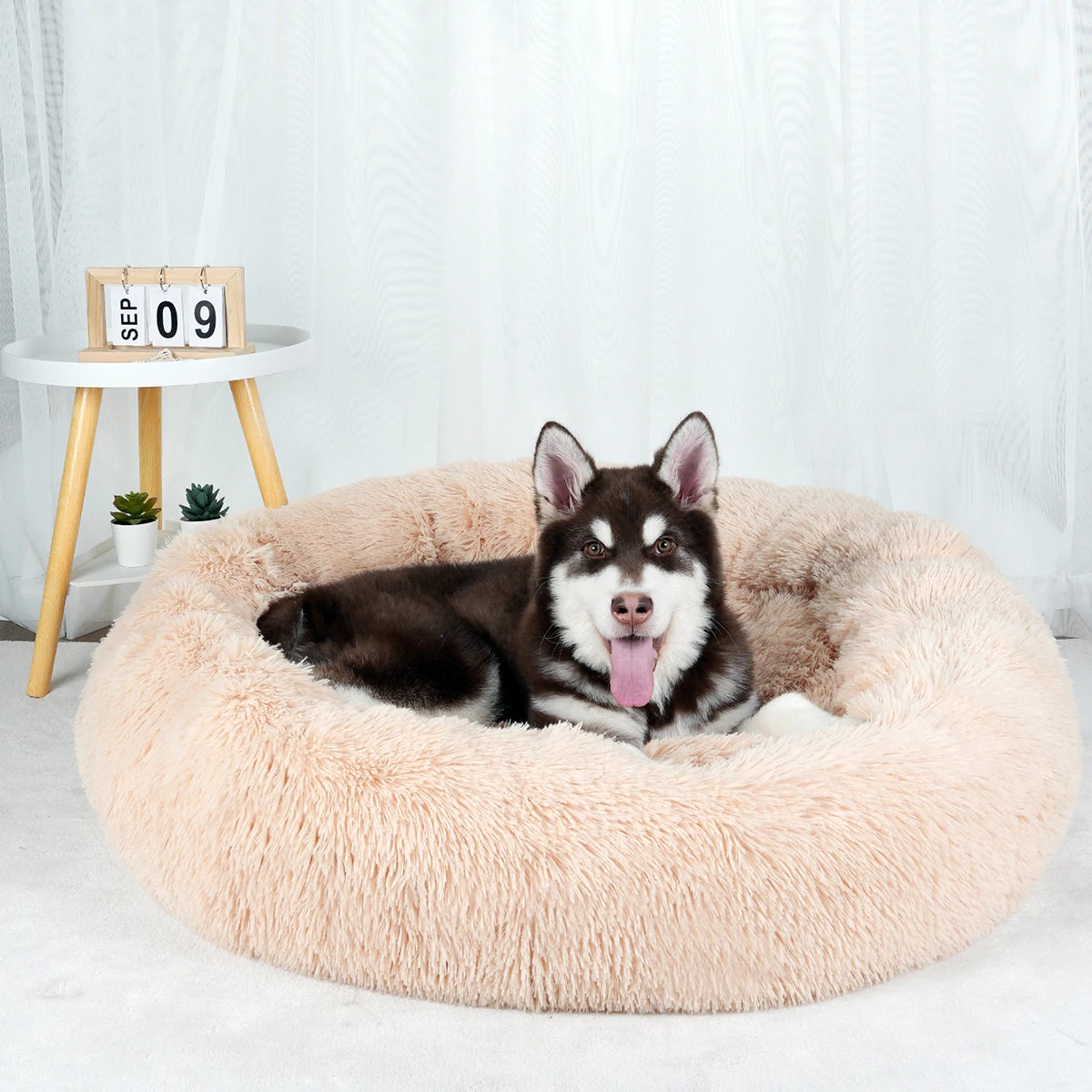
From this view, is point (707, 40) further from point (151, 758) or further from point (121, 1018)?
point (121, 1018)

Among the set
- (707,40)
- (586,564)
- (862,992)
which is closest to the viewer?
(862,992)

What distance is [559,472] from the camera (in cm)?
249

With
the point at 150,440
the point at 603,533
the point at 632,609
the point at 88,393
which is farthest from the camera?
the point at 150,440

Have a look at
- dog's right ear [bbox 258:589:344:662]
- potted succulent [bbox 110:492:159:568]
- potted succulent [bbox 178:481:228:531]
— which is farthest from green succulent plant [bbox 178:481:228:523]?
dog's right ear [bbox 258:589:344:662]

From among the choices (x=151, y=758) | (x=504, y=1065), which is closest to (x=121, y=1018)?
(x=151, y=758)

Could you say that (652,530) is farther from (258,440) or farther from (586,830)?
(258,440)

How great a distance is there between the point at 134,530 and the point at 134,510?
0.06m

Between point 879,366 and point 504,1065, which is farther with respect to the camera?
point 879,366

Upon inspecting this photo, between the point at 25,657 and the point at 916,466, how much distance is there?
2.92 meters

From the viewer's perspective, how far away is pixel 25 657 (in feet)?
12.5

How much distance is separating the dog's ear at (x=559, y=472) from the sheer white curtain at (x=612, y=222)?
153 cm

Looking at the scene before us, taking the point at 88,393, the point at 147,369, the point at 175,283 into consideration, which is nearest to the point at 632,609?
the point at 147,369

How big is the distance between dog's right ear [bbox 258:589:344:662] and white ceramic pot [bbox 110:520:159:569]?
1.04m

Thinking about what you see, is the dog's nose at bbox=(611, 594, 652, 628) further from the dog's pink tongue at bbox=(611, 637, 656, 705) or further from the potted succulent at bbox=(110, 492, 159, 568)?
the potted succulent at bbox=(110, 492, 159, 568)
